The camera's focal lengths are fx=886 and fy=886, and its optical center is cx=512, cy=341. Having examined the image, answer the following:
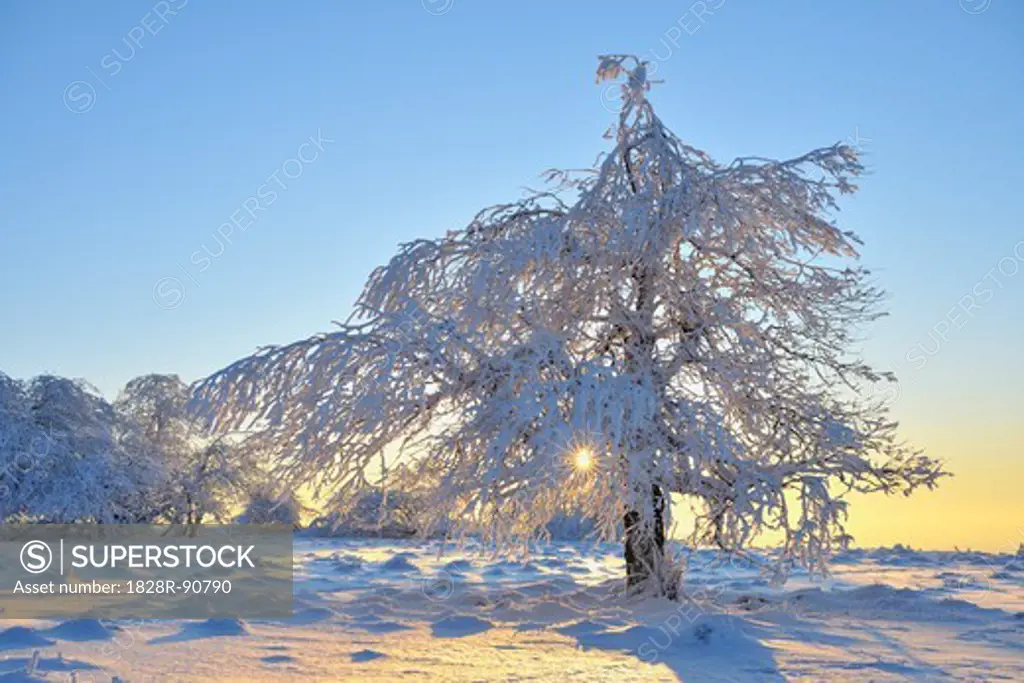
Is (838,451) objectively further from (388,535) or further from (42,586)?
(388,535)

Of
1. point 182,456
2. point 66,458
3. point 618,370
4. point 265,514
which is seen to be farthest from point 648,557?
point 265,514

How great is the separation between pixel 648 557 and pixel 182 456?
16.3 metres

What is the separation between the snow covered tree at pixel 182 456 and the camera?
23.4 m

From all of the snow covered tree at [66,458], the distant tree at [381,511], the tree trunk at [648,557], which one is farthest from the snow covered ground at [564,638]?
the snow covered tree at [66,458]

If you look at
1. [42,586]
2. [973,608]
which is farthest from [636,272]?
[42,586]

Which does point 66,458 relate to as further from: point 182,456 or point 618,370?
point 618,370

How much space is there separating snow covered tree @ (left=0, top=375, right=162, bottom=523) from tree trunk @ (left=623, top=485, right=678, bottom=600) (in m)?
12.6

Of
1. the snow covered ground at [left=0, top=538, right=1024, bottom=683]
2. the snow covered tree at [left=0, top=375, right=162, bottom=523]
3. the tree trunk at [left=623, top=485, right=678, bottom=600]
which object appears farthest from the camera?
the snow covered tree at [left=0, top=375, right=162, bottom=523]

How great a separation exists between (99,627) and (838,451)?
7.89m

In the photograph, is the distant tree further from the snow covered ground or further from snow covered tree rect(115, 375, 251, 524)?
snow covered tree rect(115, 375, 251, 524)

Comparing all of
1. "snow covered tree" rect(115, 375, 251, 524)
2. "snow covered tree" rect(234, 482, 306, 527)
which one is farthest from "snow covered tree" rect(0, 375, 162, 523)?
"snow covered tree" rect(234, 482, 306, 527)

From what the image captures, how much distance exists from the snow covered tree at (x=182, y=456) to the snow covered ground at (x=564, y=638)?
11.3 meters

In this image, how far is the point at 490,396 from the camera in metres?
9.95

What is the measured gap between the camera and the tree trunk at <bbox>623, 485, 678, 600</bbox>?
34.8 feet
